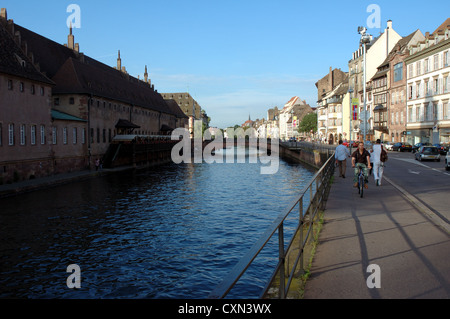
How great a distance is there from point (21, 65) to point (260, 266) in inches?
1042

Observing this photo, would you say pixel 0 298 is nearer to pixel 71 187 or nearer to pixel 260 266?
pixel 260 266

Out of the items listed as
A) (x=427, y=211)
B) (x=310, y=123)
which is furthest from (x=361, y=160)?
(x=310, y=123)

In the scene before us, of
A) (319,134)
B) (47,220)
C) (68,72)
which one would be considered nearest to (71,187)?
(47,220)

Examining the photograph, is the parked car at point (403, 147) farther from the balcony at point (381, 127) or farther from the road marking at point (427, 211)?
the road marking at point (427, 211)

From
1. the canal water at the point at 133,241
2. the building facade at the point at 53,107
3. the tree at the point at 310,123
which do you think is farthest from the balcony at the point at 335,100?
the canal water at the point at 133,241

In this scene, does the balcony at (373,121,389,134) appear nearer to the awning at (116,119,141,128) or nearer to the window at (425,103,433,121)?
the window at (425,103,433,121)

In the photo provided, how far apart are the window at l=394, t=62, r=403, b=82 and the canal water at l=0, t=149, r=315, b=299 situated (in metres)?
40.4

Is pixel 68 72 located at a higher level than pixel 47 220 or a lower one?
higher

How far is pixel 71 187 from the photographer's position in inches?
1186

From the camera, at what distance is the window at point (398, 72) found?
61.4 metres

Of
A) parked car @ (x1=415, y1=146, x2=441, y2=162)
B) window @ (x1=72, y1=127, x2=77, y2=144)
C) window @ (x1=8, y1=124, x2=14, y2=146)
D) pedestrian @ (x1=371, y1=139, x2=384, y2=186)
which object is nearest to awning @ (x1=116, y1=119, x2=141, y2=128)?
window @ (x1=72, y1=127, x2=77, y2=144)

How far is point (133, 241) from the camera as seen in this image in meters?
15.3

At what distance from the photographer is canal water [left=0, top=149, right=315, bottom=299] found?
1063 centimetres

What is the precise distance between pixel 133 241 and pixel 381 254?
989cm
